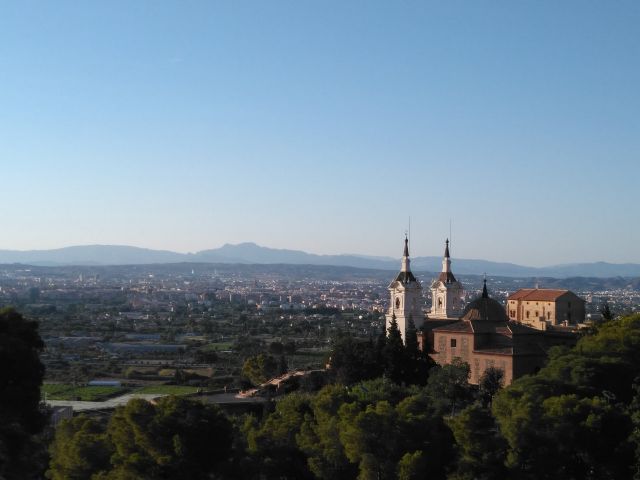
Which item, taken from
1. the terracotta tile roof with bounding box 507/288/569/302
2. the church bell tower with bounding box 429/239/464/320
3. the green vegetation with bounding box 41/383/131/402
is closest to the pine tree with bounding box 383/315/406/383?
the church bell tower with bounding box 429/239/464/320

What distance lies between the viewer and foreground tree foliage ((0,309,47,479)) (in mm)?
19625

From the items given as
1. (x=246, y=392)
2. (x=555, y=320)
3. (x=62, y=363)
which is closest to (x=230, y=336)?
(x=62, y=363)

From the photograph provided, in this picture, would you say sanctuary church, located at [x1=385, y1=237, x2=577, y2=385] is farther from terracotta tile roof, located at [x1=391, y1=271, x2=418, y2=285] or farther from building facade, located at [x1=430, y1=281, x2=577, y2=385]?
terracotta tile roof, located at [x1=391, y1=271, x2=418, y2=285]

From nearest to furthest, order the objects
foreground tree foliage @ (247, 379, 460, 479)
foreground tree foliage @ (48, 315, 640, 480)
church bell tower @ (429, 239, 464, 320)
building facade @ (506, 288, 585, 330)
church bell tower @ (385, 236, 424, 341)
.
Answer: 1. foreground tree foliage @ (48, 315, 640, 480)
2. foreground tree foliage @ (247, 379, 460, 479)
3. church bell tower @ (385, 236, 424, 341)
4. church bell tower @ (429, 239, 464, 320)
5. building facade @ (506, 288, 585, 330)

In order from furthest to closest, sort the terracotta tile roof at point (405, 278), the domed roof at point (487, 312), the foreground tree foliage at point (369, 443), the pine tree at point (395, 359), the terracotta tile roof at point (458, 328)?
the terracotta tile roof at point (405, 278) < the domed roof at point (487, 312) < the terracotta tile roof at point (458, 328) < the pine tree at point (395, 359) < the foreground tree foliage at point (369, 443)

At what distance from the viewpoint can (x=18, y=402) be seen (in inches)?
792

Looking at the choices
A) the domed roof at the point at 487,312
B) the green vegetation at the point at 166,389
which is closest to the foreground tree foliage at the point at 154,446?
the domed roof at the point at 487,312

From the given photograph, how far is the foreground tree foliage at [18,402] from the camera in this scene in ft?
64.4

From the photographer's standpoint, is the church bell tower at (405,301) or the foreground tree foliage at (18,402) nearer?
the foreground tree foliage at (18,402)

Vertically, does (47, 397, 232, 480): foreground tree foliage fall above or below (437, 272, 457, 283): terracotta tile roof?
below

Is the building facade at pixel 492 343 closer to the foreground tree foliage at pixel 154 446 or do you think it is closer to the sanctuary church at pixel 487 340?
the sanctuary church at pixel 487 340

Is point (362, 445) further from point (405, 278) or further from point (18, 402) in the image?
point (405, 278)

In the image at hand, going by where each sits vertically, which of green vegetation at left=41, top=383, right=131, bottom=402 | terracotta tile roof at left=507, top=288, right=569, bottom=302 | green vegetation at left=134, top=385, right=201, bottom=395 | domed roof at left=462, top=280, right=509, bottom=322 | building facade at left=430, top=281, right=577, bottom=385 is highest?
terracotta tile roof at left=507, top=288, right=569, bottom=302

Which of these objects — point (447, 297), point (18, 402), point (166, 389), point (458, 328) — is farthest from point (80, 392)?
point (18, 402)
